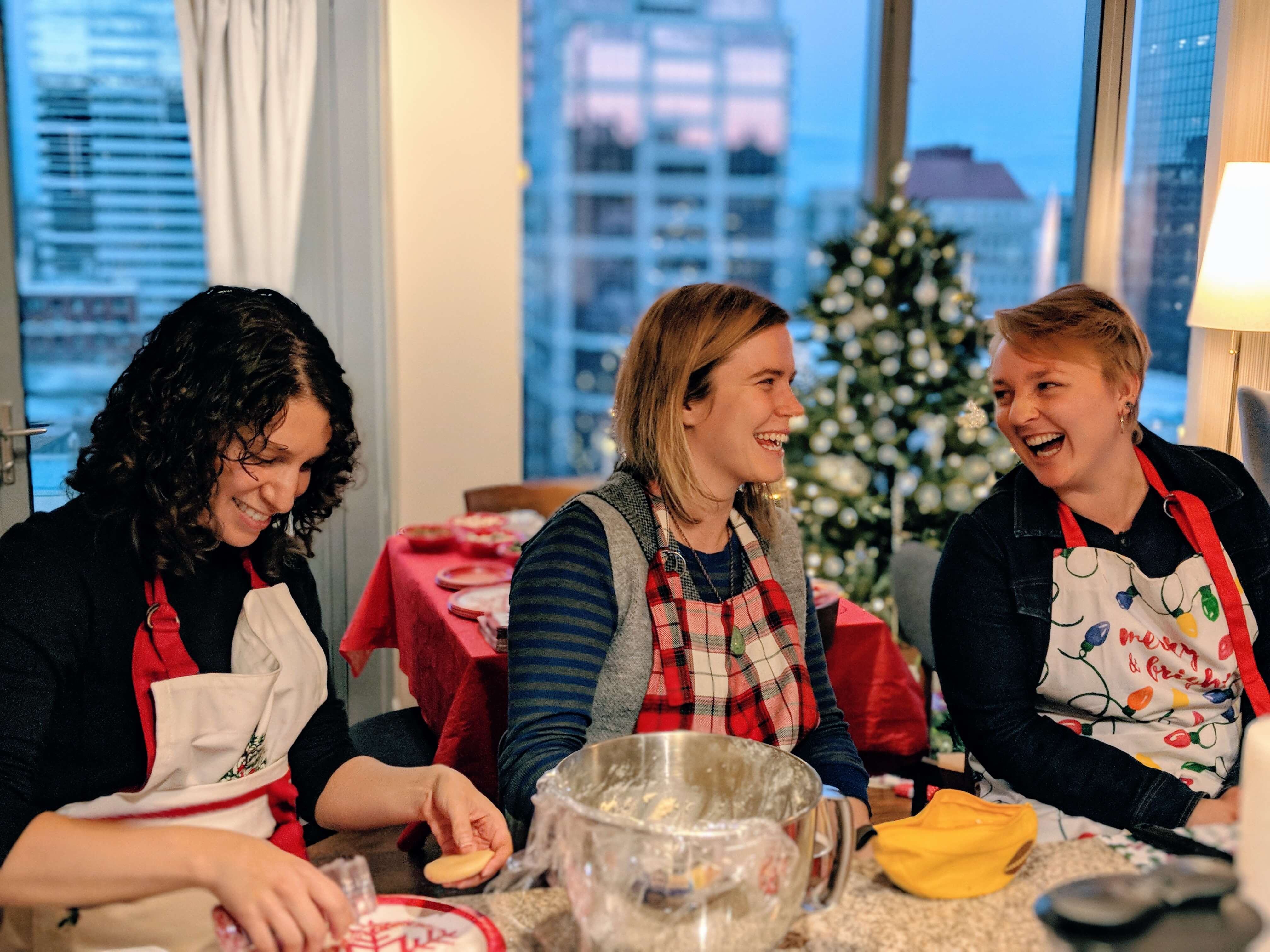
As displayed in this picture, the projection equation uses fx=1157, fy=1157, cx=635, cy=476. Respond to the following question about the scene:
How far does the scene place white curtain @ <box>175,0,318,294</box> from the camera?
135 inches

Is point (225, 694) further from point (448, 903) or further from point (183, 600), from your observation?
point (448, 903)

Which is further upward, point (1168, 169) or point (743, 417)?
point (1168, 169)

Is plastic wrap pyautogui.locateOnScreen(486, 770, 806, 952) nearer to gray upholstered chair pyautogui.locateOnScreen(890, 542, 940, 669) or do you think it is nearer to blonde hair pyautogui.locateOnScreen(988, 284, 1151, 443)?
blonde hair pyautogui.locateOnScreen(988, 284, 1151, 443)

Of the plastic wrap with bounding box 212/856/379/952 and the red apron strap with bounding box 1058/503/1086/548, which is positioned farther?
the red apron strap with bounding box 1058/503/1086/548

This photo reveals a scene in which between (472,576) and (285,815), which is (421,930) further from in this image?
(472,576)

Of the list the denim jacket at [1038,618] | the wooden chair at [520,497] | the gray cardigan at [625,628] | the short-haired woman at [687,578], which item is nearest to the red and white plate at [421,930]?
the short-haired woman at [687,578]

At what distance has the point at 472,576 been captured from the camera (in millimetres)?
2561

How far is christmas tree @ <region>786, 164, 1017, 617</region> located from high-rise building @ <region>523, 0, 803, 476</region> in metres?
0.74

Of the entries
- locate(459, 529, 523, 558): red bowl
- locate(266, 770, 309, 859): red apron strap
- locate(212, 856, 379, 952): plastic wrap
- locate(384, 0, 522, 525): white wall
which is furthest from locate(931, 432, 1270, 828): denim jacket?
locate(384, 0, 522, 525): white wall

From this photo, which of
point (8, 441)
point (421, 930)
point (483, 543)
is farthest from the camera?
point (8, 441)

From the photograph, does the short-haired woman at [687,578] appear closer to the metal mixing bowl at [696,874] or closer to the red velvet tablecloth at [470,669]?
the metal mixing bowl at [696,874]

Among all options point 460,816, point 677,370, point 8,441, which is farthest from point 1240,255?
point 8,441

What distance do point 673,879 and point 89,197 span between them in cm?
331

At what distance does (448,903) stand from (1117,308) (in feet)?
4.17
